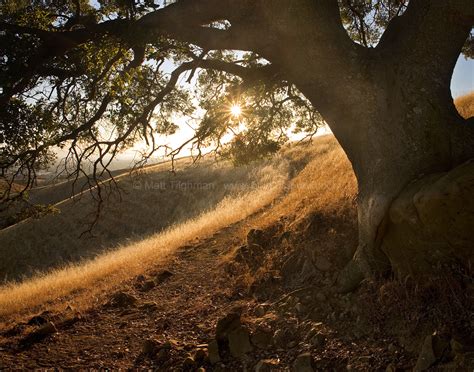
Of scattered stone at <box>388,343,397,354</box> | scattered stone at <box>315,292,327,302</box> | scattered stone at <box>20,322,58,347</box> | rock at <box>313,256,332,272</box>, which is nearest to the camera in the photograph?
scattered stone at <box>388,343,397,354</box>

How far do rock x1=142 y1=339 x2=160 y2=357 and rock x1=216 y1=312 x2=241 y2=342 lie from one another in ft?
3.62

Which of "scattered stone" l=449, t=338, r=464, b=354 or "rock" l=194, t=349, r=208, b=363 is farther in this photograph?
"rock" l=194, t=349, r=208, b=363

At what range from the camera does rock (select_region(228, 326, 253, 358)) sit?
441 cm

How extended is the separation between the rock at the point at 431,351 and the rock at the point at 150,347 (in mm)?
3698

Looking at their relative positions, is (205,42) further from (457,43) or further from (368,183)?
(457,43)

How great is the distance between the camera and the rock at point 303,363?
3.70 m

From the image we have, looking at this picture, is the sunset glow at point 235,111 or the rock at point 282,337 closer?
the rock at point 282,337

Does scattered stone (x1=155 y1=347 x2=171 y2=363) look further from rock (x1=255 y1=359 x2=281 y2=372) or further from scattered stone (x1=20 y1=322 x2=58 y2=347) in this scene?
scattered stone (x1=20 y1=322 x2=58 y2=347)

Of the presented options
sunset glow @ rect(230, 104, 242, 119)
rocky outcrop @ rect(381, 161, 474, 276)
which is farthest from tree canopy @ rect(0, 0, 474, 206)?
rocky outcrop @ rect(381, 161, 474, 276)

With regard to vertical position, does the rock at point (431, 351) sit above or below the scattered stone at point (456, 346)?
below

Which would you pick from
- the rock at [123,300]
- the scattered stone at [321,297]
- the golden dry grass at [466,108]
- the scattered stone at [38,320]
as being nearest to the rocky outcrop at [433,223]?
the scattered stone at [321,297]

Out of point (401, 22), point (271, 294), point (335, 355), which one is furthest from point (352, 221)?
point (401, 22)

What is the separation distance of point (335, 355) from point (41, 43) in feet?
20.3

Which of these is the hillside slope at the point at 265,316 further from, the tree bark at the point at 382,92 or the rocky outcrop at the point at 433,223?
the tree bark at the point at 382,92
